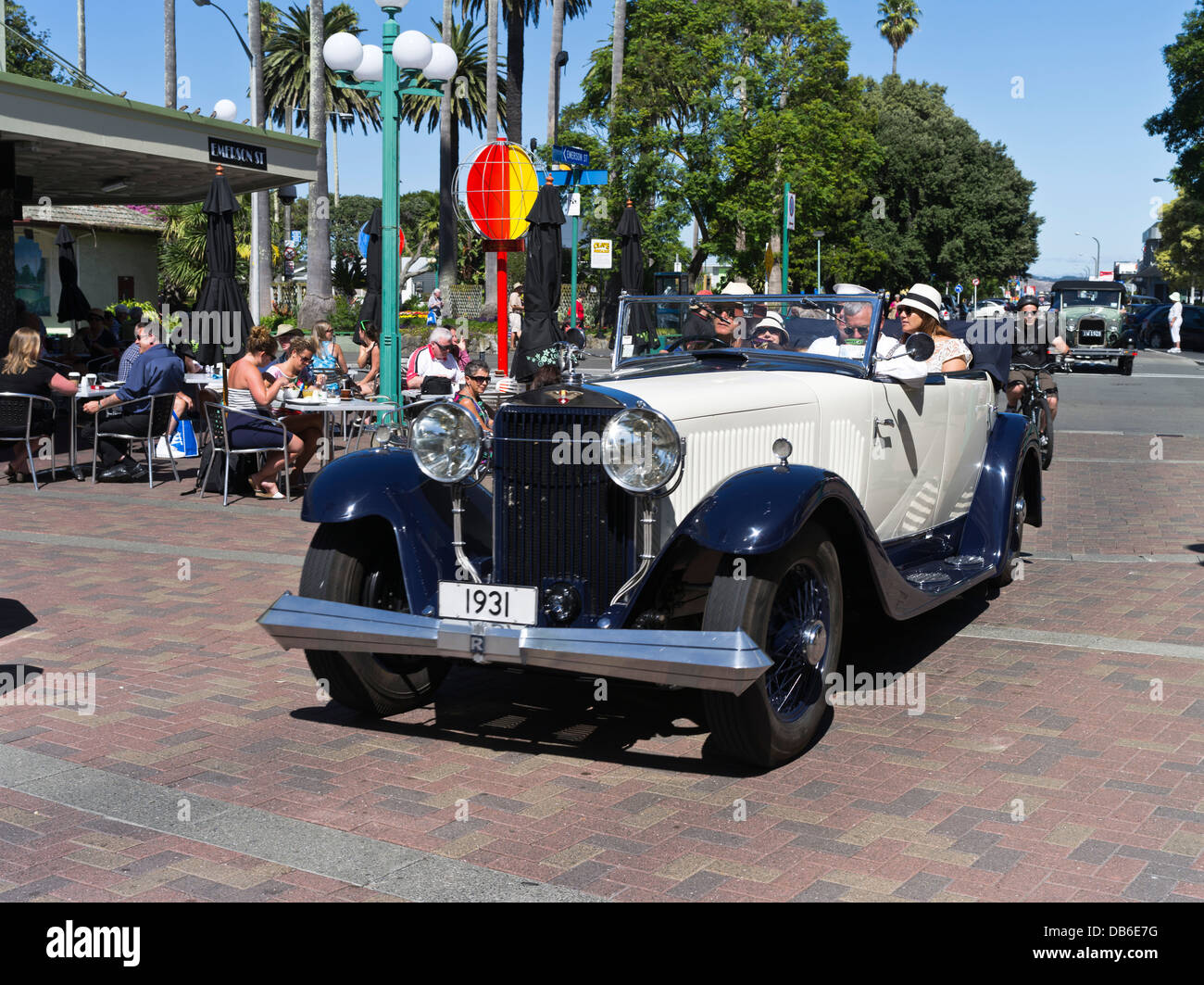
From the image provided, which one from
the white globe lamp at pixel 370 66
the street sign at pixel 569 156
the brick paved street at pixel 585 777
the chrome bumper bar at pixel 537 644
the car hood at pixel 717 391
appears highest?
the white globe lamp at pixel 370 66

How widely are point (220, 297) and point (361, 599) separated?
27.4 feet

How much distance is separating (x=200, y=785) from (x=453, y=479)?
1.42 m

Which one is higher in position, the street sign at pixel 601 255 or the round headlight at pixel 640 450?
the street sign at pixel 601 255

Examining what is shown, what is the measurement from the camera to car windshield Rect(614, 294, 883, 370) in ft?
18.9

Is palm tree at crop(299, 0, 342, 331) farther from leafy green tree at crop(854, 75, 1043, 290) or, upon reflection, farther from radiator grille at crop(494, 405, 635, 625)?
leafy green tree at crop(854, 75, 1043, 290)

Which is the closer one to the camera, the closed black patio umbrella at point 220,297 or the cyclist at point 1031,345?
the closed black patio umbrella at point 220,297

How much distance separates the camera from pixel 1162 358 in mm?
39719

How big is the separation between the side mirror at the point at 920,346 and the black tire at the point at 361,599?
249 cm

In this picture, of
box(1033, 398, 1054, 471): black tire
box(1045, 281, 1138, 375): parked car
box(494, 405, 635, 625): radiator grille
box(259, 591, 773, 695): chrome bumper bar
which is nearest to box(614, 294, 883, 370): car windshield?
box(494, 405, 635, 625): radiator grille

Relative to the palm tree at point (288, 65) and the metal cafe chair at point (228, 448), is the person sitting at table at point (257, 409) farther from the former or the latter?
the palm tree at point (288, 65)

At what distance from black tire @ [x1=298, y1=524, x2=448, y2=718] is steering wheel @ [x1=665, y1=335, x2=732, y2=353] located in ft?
5.66

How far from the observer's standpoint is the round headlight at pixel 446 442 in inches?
190

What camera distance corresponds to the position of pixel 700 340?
598 centimetres

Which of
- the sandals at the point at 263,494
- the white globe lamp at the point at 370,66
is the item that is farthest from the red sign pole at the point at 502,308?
the sandals at the point at 263,494
